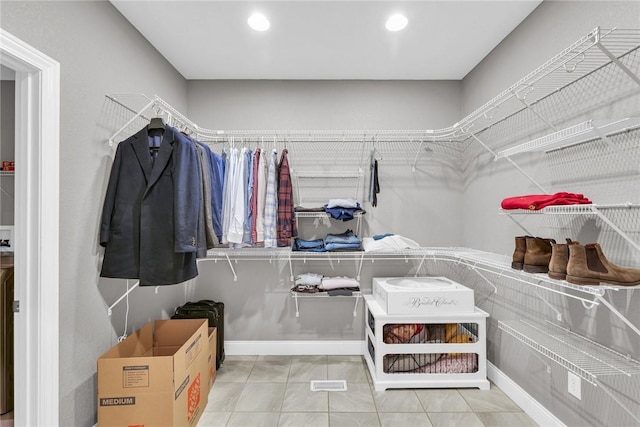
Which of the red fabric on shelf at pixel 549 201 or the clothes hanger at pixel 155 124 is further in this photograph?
the clothes hanger at pixel 155 124

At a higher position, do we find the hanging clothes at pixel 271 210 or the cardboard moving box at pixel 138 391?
the hanging clothes at pixel 271 210

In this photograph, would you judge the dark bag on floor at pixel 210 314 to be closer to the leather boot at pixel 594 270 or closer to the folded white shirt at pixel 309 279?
the folded white shirt at pixel 309 279

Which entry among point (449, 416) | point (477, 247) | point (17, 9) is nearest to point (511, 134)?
point (477, 247)

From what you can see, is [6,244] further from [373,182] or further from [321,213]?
[373,182]

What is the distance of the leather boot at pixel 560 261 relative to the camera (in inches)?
55.8

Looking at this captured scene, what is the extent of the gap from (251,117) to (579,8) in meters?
2.51

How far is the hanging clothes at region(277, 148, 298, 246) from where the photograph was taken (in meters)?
2.54

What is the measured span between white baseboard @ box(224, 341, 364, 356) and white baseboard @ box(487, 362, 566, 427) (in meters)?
1.12

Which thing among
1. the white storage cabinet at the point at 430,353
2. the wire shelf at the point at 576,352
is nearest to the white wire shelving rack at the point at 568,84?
the wire shelf at the point at 576,352

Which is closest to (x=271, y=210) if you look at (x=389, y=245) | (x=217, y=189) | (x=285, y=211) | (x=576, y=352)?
(x=285, y=211)

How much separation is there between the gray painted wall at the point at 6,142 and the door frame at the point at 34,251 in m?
0.77

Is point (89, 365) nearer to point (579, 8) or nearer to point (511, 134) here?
point (511, 134)

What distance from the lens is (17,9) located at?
1.42 metres

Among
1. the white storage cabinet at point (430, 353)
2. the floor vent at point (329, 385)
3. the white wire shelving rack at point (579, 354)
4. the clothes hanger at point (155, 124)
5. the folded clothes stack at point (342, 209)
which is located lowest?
the floor vent at point (329, 385)
